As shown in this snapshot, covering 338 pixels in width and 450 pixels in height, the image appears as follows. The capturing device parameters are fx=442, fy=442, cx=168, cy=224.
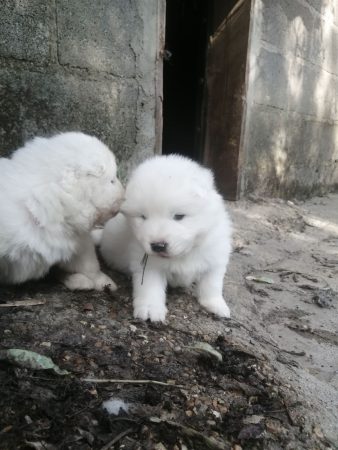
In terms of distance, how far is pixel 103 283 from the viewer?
9.26 feet

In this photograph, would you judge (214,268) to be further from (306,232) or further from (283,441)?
(306,232)

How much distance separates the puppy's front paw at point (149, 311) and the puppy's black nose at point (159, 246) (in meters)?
0.37

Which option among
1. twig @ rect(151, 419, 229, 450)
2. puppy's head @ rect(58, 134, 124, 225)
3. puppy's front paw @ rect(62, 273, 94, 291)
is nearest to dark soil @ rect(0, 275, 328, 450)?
twig @ rect(151, 419, 229, 450)

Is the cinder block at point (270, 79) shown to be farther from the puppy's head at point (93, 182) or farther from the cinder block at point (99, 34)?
the puppy's head at point (93, 182)

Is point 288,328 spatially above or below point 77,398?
below

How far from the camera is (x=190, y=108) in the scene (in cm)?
780

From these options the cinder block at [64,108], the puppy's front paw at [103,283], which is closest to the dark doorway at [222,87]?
the cinder block at [64,108]

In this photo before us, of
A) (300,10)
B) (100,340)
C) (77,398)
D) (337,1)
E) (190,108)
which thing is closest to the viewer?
(77,398)

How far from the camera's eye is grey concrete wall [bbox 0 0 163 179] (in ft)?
10.00

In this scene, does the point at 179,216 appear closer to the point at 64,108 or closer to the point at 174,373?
the point at 174,373

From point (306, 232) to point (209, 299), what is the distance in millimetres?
2680

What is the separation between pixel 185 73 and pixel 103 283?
5.54 metres

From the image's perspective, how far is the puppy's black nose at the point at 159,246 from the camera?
2.35 m

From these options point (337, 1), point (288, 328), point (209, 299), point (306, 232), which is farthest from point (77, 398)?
point (337, 1)
